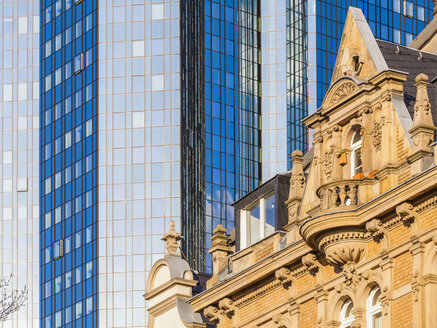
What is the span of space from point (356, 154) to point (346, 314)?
4967 millimetres

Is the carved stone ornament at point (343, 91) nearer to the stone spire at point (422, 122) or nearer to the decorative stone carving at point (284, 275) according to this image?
the stone spire at point (422, 122)

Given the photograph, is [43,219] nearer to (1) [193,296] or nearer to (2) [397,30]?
(2) [397,30]

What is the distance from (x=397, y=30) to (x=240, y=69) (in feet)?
69.3

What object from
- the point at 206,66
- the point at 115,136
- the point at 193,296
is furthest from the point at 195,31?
the point at 193,296

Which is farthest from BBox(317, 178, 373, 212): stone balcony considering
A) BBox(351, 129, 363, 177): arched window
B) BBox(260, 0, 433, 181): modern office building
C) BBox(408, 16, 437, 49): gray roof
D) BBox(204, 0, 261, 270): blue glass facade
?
BBox(260, 0, 433, 181): modern office building

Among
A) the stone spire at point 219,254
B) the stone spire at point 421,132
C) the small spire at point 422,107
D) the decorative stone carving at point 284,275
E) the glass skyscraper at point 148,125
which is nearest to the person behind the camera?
the stone spire at point 421,132

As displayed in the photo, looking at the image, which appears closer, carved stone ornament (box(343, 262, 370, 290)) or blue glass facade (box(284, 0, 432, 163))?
carved stone ornament (box(343, 262, 370, 290))

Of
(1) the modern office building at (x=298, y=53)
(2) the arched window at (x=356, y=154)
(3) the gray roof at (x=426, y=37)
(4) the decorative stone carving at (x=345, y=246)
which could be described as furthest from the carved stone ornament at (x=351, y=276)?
(1) the modern office building at (x=298, y=53)

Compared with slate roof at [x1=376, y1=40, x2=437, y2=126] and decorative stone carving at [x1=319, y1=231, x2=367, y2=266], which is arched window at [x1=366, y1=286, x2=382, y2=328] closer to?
decorative stone carving at [x1=319, y1=231, x2=367, y2=266]

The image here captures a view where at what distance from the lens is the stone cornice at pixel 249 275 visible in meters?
48.4

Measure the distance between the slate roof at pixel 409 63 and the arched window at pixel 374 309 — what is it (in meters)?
5.74

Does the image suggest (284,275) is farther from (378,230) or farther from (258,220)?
(378,230)

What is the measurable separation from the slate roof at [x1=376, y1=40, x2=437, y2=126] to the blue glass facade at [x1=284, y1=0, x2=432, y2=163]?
137 meters

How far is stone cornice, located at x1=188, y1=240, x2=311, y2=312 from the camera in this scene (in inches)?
1905
